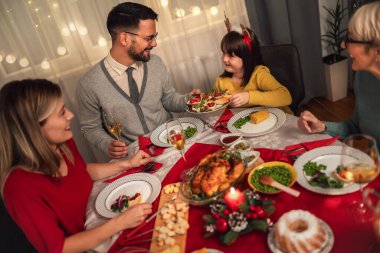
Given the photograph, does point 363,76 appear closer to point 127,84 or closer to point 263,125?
point 263,125

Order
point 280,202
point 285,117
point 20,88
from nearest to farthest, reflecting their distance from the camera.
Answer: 1. point 280,202
2. point 20,88
3. point 285,117

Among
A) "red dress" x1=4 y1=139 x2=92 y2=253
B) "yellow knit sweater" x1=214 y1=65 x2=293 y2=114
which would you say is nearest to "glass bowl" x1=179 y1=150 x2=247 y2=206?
"red dress" x1=4 y1=139 x2=92 y2=253

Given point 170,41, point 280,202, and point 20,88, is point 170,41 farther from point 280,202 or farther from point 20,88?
point 280,202

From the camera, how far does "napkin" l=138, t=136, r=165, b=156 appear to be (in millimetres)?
1786

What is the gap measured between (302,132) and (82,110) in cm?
165

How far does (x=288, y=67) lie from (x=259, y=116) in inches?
32.6

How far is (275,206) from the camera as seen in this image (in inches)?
46.0

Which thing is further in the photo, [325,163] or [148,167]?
[148,167]

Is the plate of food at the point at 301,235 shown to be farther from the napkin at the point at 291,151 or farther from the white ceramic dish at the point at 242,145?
the white ceramic dish at the point at 242,145

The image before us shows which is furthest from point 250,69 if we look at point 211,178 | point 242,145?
point 211,178

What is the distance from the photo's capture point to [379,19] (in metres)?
1.28

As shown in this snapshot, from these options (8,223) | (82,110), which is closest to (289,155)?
(82,110)

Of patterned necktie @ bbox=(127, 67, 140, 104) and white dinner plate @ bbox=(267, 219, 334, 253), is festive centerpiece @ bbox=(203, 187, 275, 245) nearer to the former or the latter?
white dinner plate @ bbox=(267, 219, 334, 253)

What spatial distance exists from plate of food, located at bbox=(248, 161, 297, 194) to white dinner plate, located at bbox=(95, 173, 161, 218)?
45cm
